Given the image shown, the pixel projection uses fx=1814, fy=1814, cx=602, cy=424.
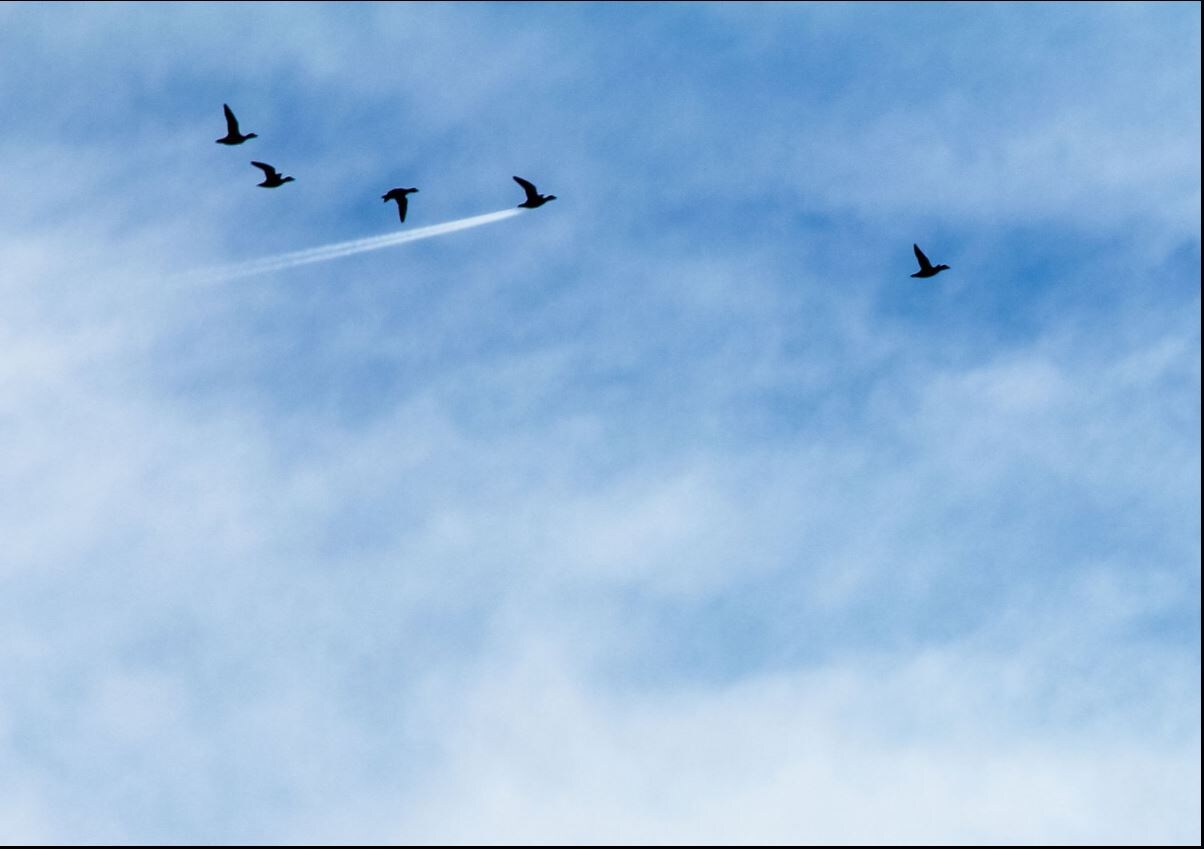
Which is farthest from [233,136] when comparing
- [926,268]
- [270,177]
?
[926,268]

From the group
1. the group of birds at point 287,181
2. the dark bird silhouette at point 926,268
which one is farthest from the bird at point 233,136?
the dark bird silhouette at point 926,268

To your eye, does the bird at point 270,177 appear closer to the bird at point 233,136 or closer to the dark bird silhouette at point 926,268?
the bird at point 233,136

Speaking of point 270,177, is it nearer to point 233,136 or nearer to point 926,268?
point 233,136

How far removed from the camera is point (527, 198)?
531ft

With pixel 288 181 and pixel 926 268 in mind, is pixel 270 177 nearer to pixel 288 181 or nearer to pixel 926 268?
pixel 288 181

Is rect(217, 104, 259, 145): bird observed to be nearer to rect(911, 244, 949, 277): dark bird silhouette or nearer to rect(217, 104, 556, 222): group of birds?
rect(217, 104, 556, 222): group of birds

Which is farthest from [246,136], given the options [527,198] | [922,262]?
[922,262]

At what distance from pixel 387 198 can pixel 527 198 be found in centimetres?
1281

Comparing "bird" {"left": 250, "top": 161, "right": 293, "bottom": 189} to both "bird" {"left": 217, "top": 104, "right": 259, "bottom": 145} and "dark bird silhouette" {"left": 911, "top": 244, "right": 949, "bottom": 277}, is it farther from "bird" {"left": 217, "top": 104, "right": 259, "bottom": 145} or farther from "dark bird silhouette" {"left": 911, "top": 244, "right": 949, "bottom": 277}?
"dark bird silhouette" {"left": 911, "top": 244, "right": 949, "bottom": 277}

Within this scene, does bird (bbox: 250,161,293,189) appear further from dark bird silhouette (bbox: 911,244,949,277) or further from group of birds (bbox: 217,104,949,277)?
dark bird silhouette (bbox: 911,244,949,277)

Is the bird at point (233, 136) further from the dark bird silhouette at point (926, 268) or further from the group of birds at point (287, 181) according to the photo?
the dark bird silhouette at point (926, 268)

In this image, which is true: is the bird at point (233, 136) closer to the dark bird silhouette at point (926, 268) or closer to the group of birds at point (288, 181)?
the group of birds at point (288, 181)

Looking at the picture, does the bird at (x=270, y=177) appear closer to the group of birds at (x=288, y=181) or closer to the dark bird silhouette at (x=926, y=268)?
the group of birds at (x=288, y=181)

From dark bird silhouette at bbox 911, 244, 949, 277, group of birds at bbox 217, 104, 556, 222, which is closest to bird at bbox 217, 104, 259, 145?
group of birds at bbox 217, 104, 556, 222
